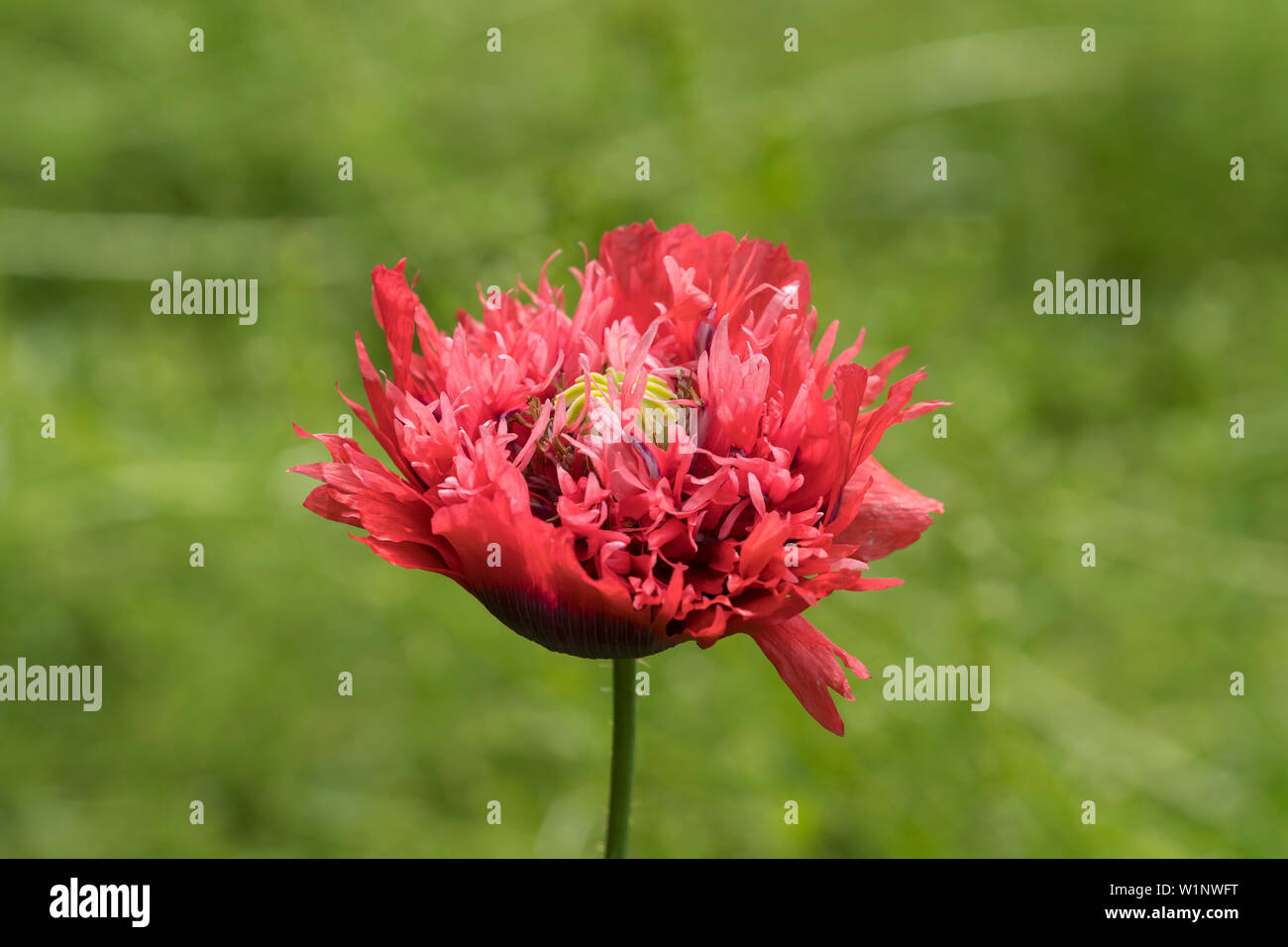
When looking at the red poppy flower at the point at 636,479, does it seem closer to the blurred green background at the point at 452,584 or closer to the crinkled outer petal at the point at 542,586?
the crinkled outer petal at the point at 542,586

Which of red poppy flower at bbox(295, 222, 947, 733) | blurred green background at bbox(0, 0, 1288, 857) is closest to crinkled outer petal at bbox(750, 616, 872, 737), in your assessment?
red poppy flower at bbox(295, 222, 947, 733)

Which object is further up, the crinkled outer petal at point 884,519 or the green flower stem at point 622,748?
the crinkled outer petal at point 884,519

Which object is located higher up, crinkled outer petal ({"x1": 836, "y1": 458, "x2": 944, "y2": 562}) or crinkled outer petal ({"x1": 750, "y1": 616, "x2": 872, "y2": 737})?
crinkled outer petal ({"x1": 836, "y1": 458, "x2": 944, "y2": 562})

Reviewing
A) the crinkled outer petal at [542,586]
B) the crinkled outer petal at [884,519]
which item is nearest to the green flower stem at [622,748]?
the crinkled outer petal at [542,586]

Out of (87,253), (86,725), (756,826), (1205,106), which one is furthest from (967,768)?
(1205,106)

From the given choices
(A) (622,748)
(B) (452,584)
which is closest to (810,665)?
(A) (622,748)

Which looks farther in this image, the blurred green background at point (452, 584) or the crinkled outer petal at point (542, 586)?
the blurred green background at point (452, 584)

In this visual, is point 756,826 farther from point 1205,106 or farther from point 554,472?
point 1205,106

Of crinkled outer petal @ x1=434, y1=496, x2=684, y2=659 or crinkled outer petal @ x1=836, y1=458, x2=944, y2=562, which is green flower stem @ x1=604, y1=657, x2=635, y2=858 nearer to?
crinkled outer petal @ x1=434, y1=496, x2=684, y2=659
